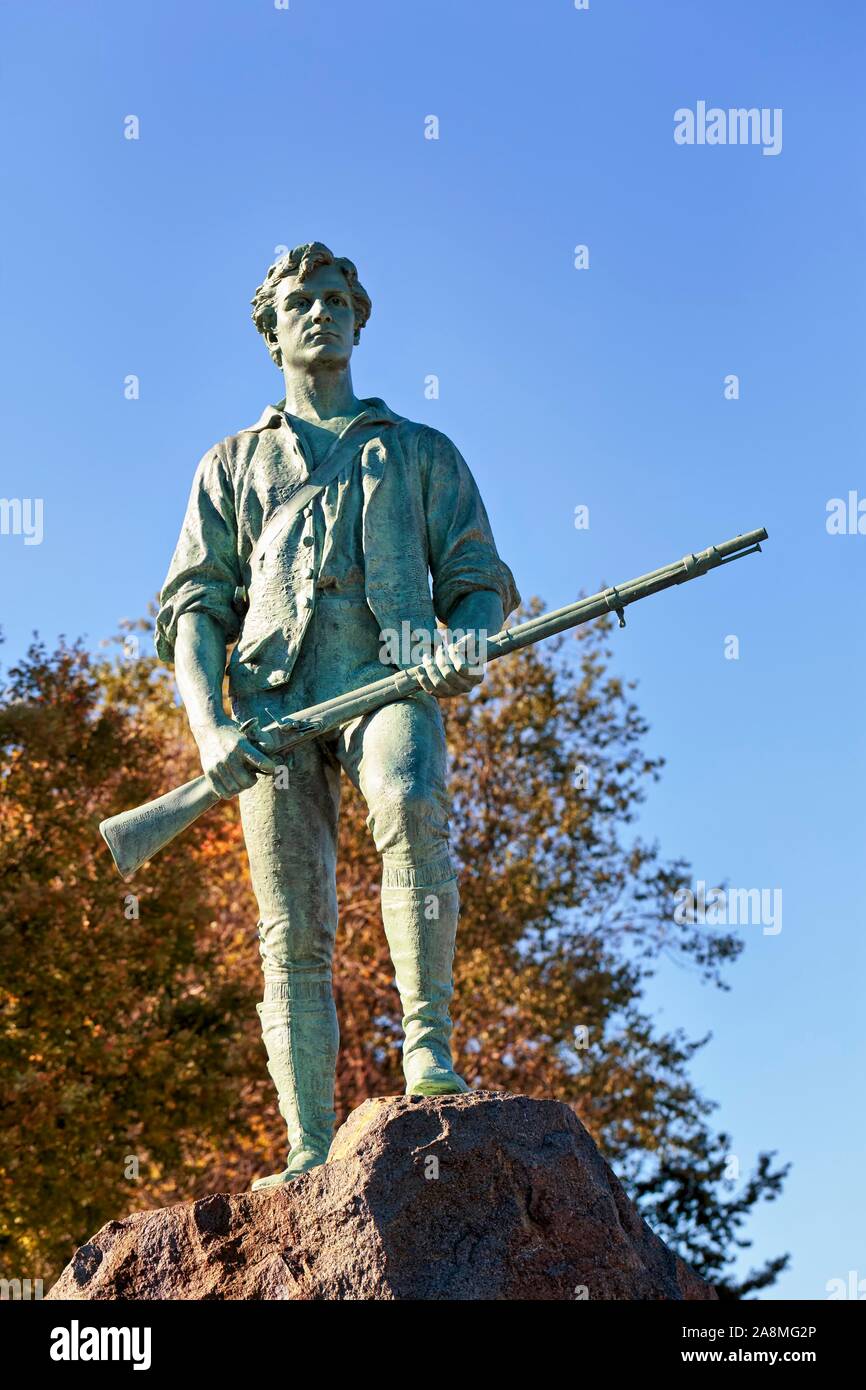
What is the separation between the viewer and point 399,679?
7039 mm

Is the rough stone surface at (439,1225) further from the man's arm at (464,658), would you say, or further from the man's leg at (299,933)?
the man's arm at (464,658)

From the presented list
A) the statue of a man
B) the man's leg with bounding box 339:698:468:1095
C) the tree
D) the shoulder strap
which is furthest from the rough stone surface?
the tree

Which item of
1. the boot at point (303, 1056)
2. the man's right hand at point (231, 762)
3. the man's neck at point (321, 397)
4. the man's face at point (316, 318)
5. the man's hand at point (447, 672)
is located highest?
the man's face at point (316, 318)

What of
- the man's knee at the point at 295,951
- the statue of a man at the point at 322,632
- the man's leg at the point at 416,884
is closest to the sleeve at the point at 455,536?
the statue of a man at the point at 322,632

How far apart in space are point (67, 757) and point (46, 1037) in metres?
3.21

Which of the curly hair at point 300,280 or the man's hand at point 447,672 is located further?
the curly hair at point 300,280

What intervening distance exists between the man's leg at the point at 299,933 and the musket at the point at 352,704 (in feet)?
0.59

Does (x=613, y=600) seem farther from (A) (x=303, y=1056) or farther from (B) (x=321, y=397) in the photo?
(A) (x=303, y=1056)

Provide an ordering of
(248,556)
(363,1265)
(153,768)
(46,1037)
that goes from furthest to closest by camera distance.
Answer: (153,768)
(46,1037)
(248,556)
(363,1265)

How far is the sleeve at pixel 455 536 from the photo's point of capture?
7477mm
